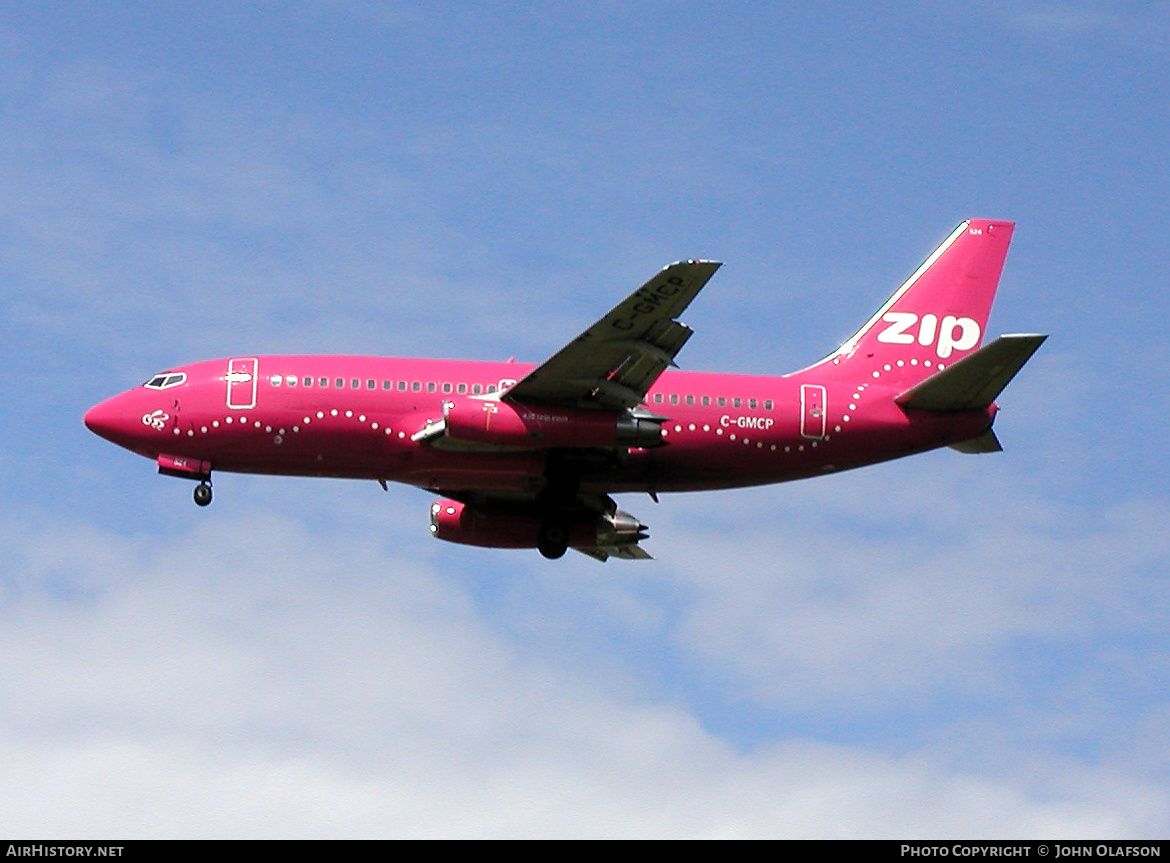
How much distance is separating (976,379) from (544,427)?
12.6 meters

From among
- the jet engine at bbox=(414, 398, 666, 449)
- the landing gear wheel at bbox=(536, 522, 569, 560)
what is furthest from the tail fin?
the landing gear wheel at bbox=(536, 522, 569, 560)

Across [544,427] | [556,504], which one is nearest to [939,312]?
[556,504]

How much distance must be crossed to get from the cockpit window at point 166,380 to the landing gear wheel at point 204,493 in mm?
3113

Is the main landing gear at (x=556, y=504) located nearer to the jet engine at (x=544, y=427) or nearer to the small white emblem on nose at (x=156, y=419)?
the jet engine at (x=544, y=427)

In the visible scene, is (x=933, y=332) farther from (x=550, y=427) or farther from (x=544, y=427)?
(x=544, y=427)

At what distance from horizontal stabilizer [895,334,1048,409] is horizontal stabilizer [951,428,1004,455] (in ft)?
3.55

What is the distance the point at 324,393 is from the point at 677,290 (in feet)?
37.2

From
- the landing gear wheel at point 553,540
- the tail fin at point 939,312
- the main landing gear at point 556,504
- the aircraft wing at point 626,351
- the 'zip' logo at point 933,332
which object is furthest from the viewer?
the 'zip' logo at point 933,332

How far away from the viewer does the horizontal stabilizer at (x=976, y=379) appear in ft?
163

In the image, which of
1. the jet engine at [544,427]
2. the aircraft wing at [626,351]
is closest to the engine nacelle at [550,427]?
the jet engine at [544,427]

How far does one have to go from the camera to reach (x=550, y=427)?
50969 mm

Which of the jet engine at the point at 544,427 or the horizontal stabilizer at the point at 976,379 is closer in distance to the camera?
the horizontal stabilizer at the point at 976,379
